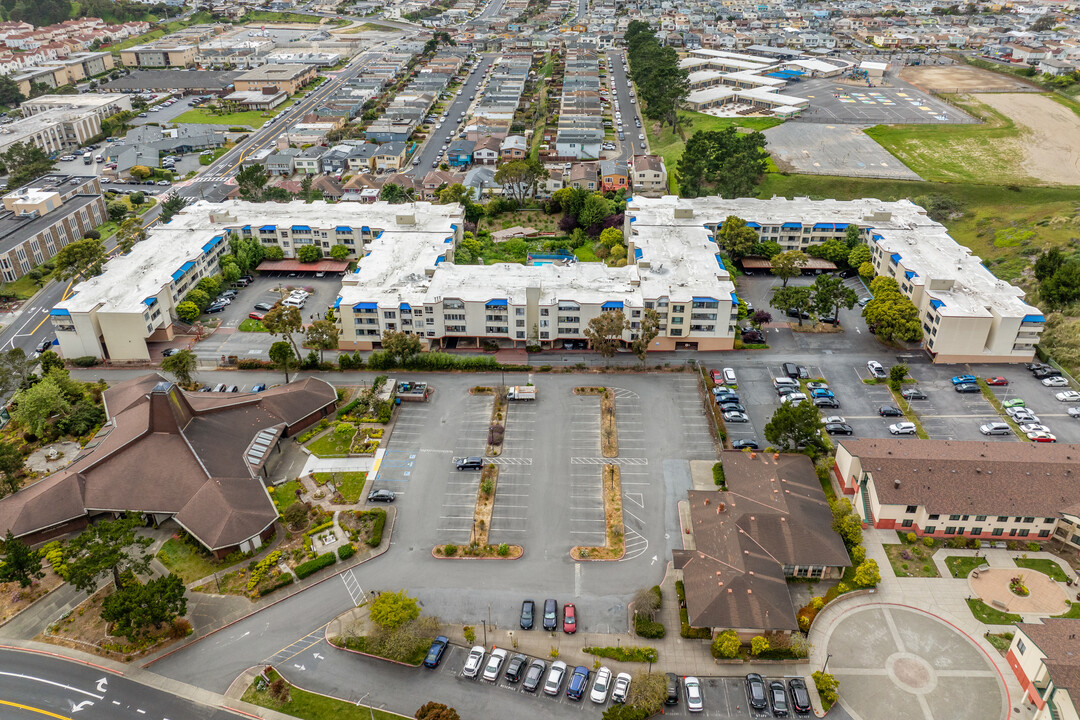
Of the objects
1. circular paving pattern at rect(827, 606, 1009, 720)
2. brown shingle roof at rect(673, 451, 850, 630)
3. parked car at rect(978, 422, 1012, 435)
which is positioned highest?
brown shingle roof at rect(673, 451, 850, 630)

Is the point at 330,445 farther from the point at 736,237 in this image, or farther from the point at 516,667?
the point at 736,237

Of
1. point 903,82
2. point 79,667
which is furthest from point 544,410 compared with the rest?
point 903,82

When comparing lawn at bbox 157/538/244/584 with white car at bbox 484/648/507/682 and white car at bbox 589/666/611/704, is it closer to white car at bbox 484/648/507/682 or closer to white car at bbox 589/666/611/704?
white car at bbox 484/648/507/682

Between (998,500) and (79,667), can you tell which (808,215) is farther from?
(79,667)

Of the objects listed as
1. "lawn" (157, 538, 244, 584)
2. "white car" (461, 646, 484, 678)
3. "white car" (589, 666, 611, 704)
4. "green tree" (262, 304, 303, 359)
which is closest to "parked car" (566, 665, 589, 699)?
"white car" (589, 666, 611, 704)

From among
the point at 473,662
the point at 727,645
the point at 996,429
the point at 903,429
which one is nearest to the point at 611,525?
the point at 727,645
